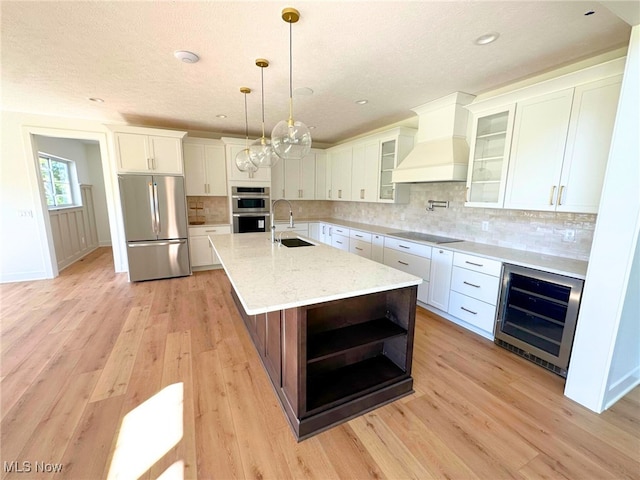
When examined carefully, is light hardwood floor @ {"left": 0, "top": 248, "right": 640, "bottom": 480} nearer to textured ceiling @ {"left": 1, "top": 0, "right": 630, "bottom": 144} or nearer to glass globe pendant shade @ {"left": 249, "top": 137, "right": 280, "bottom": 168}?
glass globe pendant shade @ {"left": 249, "top": 137, "right": 280, "bottom": 168}

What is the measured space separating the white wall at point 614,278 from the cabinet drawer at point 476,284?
731 millimetres

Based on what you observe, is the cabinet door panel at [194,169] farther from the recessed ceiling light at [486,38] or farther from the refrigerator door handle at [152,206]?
the recessed ceiling light at [486,38]

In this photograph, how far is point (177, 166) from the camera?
447 cm

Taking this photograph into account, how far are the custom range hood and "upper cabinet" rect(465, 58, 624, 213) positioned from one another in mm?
188

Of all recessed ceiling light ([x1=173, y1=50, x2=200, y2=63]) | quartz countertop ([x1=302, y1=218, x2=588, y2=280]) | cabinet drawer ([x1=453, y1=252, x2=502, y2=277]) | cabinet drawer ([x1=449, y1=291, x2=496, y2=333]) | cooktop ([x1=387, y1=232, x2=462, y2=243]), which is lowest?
cabinet drawer ([x1=449, y1=291, x2=496, y2=333])

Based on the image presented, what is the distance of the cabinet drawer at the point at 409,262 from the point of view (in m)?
3.34

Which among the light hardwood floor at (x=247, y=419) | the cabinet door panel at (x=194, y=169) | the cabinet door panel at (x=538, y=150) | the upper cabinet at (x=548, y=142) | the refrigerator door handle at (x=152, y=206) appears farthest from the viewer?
the cabinet door panel at (x=194, y=169)

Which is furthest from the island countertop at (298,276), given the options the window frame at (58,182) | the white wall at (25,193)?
the window frame at (58,182)

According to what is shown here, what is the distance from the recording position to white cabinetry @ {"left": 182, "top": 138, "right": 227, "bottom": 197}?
4.87m

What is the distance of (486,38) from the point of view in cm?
200

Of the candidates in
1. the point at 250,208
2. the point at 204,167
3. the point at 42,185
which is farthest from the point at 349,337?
the point at 42,185

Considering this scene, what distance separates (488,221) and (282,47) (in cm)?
284

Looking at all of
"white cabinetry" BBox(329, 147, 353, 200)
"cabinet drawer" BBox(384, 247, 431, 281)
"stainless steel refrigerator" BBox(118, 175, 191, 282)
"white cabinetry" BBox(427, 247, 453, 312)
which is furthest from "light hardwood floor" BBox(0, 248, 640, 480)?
"white cabinetry" BBox(329, 147, 353, 200)

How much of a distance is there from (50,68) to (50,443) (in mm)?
3111
